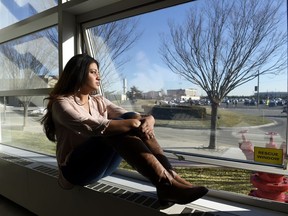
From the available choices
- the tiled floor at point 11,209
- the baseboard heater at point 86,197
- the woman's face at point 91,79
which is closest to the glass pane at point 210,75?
the baseboard heater at point 86,197

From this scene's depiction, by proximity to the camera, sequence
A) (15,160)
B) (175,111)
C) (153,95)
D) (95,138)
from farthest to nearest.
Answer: (15,160) < (153,95) < (175,111) < (95,138)

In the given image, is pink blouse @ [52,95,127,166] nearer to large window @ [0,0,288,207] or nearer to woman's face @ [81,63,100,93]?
woman's face @ [81,63,100,93]

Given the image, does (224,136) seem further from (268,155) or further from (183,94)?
(183,94)

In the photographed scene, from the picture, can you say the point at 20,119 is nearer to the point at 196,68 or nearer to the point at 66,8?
the point at 66,8

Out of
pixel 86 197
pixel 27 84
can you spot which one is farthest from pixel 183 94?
pixel 27 84

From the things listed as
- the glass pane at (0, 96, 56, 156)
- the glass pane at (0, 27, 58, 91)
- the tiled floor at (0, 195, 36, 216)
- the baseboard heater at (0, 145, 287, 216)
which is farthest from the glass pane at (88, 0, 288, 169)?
the tiled floor at (0, 195, 36, 216)

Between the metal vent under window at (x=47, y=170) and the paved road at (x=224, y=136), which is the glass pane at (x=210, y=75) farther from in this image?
the metal vent under window at (x=47, y=170)

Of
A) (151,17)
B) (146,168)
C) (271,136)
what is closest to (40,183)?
(146,168)

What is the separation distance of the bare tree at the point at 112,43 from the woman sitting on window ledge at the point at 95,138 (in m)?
0.50

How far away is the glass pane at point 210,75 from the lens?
5.63ft

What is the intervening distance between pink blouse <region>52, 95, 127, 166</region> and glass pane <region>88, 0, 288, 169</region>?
16.4 inches

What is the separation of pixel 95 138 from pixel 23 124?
2.24 m

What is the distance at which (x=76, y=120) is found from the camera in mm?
1746

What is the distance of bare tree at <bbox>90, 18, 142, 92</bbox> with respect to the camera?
242cm
